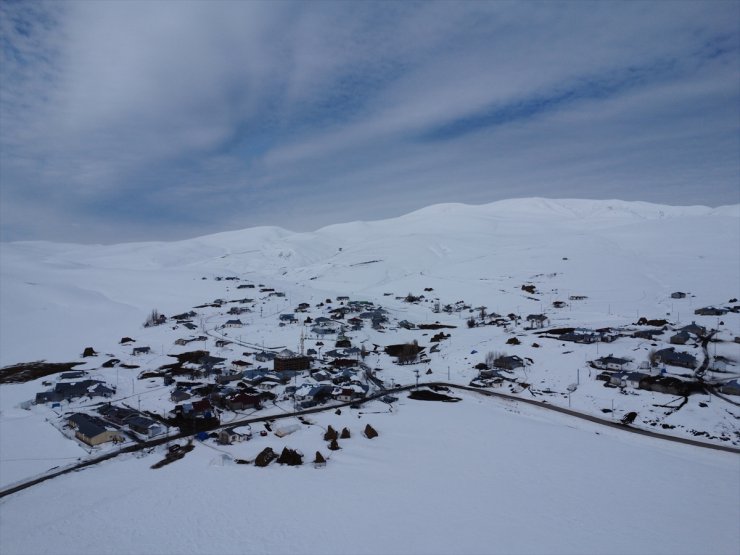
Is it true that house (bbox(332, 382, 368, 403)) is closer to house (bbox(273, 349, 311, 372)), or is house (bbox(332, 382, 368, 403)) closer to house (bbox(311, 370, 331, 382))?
house (bbox(311, 370, 331, 382))

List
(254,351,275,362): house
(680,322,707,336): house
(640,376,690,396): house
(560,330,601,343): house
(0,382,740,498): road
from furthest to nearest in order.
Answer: (254,351,275,362): house → (560,330,601,343): house → (680,322,707,336): house → (640,376,690,396): house → (0,382,740,498): road

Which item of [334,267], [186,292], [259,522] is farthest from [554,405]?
[334,267]

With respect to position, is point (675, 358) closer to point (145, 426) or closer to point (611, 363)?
point (611, 363)

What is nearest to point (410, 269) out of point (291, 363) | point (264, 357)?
point (264, 357)

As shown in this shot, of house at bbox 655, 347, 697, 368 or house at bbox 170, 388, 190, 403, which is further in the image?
house at bbox 655, 347, 697, 368

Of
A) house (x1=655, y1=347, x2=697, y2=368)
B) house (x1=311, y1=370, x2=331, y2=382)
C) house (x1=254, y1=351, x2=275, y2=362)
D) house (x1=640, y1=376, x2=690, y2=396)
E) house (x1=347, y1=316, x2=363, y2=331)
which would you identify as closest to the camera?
house (x1=640, y1=376, x2=690, y2=396)

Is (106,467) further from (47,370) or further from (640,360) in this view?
(640,360)

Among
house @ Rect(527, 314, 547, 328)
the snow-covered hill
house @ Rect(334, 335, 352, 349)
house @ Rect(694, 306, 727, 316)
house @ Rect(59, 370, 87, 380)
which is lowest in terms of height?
house @ Rect(334, 335, 352, 349)


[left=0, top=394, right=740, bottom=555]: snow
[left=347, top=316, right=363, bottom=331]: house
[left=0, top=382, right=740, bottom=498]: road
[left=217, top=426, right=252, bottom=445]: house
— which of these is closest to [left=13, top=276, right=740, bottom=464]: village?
[left=217, top=426, right=252, bottom=445]: house
